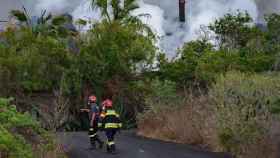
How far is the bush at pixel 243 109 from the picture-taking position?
69.6 ft

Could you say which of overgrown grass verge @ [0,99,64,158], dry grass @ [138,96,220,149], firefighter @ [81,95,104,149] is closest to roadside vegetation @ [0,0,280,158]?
dry grass @ [138,96,220,149]

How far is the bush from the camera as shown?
69.6 ft

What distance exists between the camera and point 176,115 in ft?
93.1

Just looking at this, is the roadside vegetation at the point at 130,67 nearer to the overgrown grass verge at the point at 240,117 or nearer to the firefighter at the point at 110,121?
the overgrown grass verge at the point at 240,117

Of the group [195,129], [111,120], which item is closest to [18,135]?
[111,120]

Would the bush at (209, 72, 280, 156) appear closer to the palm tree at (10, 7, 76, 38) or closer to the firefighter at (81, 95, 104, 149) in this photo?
the firefighter at (81, 95, 104, 149)

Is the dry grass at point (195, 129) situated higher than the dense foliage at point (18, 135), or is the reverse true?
the dense foliage at point (18, 135)

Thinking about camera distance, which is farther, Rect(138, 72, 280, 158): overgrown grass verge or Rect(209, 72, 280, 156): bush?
Rect(209, 72, 280, 156): bush

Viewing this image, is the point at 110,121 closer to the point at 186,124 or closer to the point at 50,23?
the point at 186,124

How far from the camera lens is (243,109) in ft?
70.8

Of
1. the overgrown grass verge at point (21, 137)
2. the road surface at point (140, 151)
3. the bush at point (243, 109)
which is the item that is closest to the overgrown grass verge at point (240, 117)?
the bush at point (243, 109)

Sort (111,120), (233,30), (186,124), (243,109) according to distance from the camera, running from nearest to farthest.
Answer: (111,120) → (243,109) → (186,124) → (233,30)

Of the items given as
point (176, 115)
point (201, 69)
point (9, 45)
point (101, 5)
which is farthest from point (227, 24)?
point (176, 115)

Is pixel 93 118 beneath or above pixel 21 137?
beneath
